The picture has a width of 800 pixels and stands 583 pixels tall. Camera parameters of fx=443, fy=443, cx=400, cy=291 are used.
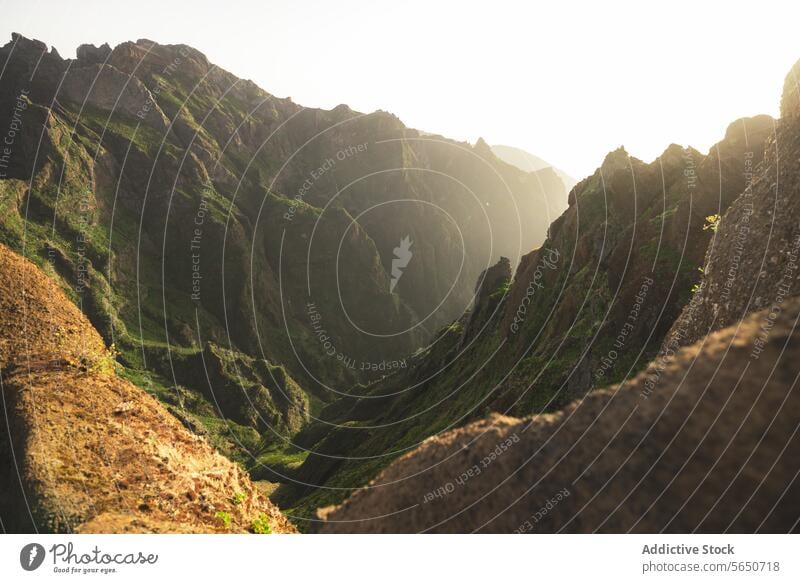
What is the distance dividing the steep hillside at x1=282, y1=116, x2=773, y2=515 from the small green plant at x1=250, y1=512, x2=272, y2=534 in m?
20.9

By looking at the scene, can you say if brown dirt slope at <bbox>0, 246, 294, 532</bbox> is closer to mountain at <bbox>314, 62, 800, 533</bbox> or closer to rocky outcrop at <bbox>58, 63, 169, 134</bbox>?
mountain at <bbox>314, 62, 800, 533</bbox>

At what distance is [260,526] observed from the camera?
14.4 meters

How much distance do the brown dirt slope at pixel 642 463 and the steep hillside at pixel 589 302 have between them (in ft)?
58.9

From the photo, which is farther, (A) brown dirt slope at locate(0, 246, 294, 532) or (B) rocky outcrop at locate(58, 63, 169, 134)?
(B) rocky outcrop at locate(58, 63, 169, 134)

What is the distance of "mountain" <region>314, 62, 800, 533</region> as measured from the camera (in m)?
8.11

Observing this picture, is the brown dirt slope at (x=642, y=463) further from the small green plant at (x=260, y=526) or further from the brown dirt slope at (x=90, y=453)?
the brown dirt slope at (x=90, y=453)

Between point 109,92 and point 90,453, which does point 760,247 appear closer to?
point 90,453

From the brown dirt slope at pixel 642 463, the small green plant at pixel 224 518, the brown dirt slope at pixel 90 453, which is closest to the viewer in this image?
the brown dirt slope at pixel 642 463

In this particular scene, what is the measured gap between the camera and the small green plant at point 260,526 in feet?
46.8

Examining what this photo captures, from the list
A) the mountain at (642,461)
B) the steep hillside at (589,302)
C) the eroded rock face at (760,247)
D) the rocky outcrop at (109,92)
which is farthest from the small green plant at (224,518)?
the rocky outcrop at (109,92)

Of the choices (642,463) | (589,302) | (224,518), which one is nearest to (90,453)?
(224,518)

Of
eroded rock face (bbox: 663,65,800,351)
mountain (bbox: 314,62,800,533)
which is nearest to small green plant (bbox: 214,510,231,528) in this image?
mountain (bbox: 314,62,800,533)

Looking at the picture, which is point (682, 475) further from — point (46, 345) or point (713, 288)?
point (46, 345)
